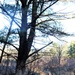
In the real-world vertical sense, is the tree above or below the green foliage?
below

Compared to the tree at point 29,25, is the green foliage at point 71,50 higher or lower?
higher

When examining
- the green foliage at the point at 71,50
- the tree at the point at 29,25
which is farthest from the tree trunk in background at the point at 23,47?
the green foliage at the point at 71,50

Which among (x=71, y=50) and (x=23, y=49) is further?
(x=71, y=50)

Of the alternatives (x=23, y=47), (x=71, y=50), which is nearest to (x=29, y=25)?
(x=23, y=47)

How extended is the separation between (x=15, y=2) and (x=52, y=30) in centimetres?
150

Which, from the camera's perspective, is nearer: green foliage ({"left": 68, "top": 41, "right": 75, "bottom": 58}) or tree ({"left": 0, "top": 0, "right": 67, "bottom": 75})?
tree ({"left": 0, "top": 0, "right": 67, "bottom": 75})

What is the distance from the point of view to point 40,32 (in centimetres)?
862

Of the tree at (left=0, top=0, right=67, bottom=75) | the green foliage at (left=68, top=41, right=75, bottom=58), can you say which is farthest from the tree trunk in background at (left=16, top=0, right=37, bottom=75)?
the green foliage at (left=68, top=41, right=75, bottom=58)

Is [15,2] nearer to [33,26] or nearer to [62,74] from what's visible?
[33,26]

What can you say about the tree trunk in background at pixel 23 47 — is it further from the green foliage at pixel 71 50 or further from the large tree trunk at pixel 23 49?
the green foliage at pixel 71 50

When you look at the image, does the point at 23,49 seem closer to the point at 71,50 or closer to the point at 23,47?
the point at 23,47

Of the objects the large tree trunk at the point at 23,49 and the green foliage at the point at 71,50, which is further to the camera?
the green foliage at the point at 71,50

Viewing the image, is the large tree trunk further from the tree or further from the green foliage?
the green foliage

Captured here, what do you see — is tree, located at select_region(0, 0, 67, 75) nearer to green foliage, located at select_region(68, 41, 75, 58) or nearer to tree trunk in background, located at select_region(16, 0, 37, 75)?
tree trunk in background, located at select_region(16, 0, 37, 75)
